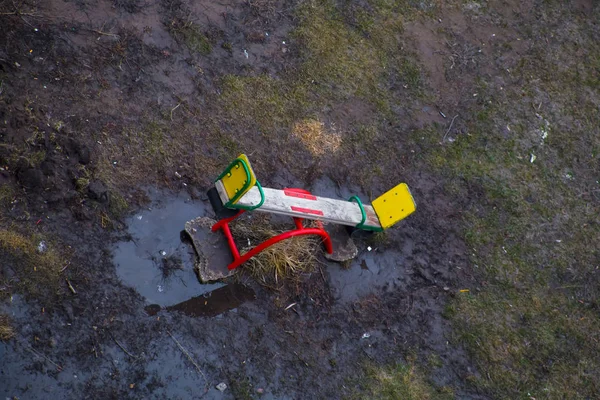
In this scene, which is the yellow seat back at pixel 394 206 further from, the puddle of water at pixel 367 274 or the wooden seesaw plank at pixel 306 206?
the puddle of water at pixel 367 274

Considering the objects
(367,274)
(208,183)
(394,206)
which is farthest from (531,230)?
(208,183)

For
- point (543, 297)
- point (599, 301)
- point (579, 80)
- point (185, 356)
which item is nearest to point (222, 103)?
point (185, 356)

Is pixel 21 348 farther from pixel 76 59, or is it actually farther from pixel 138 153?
pixel 76 59

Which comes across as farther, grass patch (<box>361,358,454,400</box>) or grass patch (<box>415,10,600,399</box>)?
grass patch (<box>415,10,600,399</box>)

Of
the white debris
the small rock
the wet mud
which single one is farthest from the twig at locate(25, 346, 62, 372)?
the small rock

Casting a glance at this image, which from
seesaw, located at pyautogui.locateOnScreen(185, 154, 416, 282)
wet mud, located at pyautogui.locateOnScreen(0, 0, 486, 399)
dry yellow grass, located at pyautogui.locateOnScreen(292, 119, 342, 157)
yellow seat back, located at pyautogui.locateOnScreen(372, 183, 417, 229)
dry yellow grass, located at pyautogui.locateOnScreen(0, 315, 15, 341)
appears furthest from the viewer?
dry yellow grass, located at pyautogui.locateOnScreen(292, 119, 342, 157)

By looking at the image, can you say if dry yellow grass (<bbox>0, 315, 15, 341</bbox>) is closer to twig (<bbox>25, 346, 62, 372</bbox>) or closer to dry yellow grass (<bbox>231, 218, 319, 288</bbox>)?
twig (<bbox>25, 346, 62, 372</bbox>)

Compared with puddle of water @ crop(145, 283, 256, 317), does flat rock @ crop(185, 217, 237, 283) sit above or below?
above
